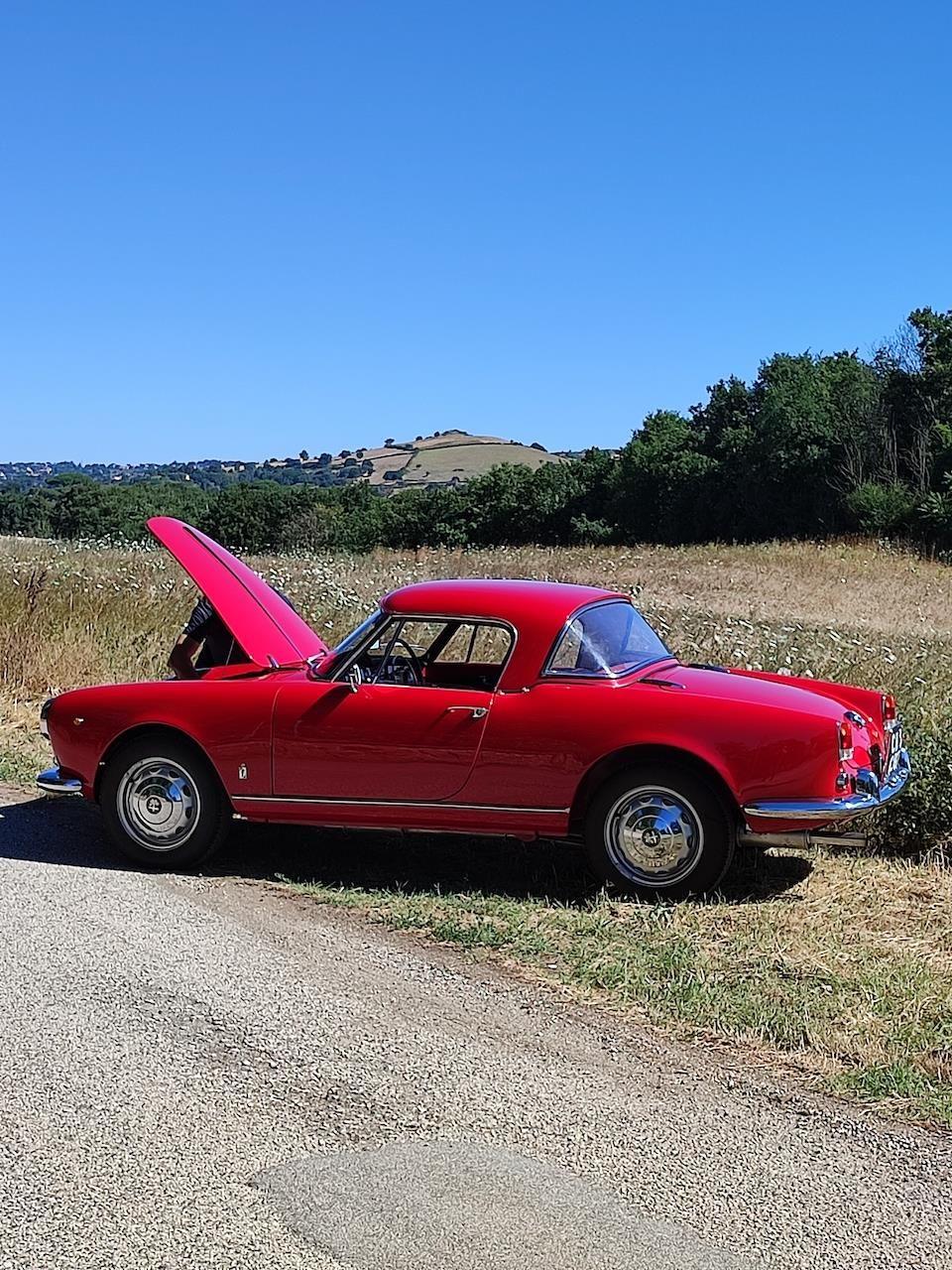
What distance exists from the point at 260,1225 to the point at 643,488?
239 ft

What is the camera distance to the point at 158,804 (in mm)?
6391

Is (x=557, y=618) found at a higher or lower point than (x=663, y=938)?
higher

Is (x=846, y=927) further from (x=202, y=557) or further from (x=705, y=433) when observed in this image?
(x=705, y=433)

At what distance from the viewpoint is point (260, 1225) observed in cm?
313

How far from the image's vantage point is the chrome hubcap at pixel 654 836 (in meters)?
5.78

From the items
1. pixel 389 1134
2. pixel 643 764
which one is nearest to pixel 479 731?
pixel 643 764

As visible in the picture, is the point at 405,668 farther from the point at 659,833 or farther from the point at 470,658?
the point at 659,833

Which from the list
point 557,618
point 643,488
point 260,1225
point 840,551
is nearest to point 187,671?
point 557,618

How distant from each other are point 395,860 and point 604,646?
1607 millimetres

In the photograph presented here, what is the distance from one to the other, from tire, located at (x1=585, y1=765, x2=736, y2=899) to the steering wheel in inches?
51.6

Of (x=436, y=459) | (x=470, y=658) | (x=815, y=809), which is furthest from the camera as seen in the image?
(x=436, y=459)

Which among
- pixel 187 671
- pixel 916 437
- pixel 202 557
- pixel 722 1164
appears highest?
pixel 916 437

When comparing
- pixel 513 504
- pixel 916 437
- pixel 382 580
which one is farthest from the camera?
pixel 513 504

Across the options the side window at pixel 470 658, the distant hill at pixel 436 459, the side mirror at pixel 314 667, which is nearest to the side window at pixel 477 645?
the side window at pixel 470 658
